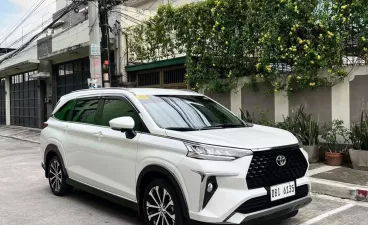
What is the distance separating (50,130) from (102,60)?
5.77m

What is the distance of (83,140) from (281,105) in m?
5.28

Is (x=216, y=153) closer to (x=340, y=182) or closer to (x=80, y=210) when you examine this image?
(x=80, y=210)

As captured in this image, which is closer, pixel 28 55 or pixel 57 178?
pixel 57 178

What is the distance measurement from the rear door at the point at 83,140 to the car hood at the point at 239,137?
1591 millimetres

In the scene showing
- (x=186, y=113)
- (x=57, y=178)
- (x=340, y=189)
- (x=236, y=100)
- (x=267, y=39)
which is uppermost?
(x=267, y=39)

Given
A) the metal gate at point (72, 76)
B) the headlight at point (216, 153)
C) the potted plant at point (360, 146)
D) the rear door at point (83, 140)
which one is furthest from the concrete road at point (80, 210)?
the metal gate at point (72, 76)

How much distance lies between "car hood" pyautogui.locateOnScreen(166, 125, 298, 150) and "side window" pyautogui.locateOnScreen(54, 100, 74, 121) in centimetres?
268

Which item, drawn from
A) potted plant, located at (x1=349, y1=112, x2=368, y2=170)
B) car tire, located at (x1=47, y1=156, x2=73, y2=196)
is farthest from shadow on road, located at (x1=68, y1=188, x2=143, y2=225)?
potted plant, located at (x1=349, y1=112, x2=368, y2=170)

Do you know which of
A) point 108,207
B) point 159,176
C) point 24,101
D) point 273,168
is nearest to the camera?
point 273,168

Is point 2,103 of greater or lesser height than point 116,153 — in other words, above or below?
above

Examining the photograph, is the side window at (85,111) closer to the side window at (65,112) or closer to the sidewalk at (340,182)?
the side window at (65,112)

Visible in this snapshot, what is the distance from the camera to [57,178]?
629 centimetres

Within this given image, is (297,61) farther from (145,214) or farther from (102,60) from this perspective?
(102,60)

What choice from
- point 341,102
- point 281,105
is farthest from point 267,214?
point 281,105
